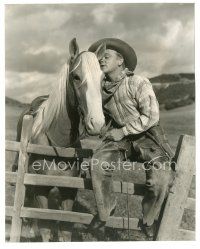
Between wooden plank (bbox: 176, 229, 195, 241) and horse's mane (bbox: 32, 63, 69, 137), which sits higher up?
horse's mane (bbox: 32, 63, 69, 137)

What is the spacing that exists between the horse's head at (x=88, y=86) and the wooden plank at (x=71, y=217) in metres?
0.72

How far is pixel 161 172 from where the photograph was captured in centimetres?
264

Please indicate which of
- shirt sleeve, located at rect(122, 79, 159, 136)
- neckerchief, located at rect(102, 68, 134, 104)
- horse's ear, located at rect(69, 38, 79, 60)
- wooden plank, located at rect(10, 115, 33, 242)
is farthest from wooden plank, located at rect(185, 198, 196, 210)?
horse's ear, located at rect(69, 38, 79, 60)

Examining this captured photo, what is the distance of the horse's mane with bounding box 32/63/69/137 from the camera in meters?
2.74

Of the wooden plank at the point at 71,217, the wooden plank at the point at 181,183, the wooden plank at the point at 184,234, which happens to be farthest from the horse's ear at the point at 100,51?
the wooden plank at the point at 184,234

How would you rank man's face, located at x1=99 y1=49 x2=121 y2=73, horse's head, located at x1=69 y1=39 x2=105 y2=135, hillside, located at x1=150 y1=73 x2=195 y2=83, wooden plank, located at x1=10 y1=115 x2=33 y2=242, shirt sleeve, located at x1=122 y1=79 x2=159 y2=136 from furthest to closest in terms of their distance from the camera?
hillside, located at x1=150 y1=73 x2=195 y2=83 → man's face, located at x1=99 y1=49 x2=121 y2=73 → wooden plank, located at x1=10 y1=115 x2=33 y2=242 → shirt sleeve, located at x1=122 y1=79 x2=159 y2=136 → horse's head, located at x1=69 y1=39 x2=105 y2=135

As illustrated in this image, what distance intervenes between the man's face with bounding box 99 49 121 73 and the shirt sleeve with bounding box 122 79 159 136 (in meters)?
0.31

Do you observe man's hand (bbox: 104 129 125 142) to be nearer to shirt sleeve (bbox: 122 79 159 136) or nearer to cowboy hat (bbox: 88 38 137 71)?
shirt sleeve (bbox: 122 79 159 136)

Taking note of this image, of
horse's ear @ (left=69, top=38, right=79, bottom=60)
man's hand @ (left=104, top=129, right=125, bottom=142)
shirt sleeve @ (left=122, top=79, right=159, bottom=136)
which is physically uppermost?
horse's ear @ (left=69, top=38, right=79, bottom=60)

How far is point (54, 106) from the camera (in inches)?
109

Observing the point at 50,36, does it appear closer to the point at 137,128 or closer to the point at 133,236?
the point at 137,128

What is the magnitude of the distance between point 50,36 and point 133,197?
1.95 m

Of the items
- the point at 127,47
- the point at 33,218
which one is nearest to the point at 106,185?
the point at 33,218

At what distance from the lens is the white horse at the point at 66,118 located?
2.53 m
